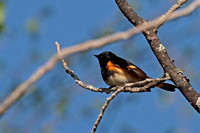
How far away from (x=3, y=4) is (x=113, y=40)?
1.51 m

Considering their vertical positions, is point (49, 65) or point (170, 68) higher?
point (170, 68)

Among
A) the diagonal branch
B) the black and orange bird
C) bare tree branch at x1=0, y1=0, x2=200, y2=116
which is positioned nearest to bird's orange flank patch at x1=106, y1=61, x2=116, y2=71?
the black and orange bird

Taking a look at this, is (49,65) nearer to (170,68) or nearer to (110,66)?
(170,68)

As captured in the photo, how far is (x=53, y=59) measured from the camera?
0.98 m

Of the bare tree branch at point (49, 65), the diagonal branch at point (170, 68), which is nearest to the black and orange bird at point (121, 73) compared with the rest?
the diagonal branch at point (170, 68)

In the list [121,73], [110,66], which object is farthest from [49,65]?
[110,66]

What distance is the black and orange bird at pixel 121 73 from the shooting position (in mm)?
4312

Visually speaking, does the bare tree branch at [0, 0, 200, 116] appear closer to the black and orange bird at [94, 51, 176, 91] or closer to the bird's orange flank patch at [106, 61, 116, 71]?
the black and orange bird at [94, 51, 176, 91]

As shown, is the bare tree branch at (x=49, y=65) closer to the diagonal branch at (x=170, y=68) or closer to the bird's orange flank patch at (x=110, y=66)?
the diagonal branch at (x=170, y=68)

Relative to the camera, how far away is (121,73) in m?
4.49

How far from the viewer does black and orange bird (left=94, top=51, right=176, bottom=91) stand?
4.31 metres

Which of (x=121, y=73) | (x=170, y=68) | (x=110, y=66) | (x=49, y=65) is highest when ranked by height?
(x=110, y=66)

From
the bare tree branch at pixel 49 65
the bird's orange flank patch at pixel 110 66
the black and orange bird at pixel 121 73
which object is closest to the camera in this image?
the bare tree branch at pixel 49 65

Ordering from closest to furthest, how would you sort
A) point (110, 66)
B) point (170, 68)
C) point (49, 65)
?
point (49, 65)
point (170, 68)
point (110, 66)
